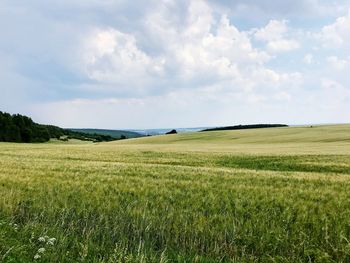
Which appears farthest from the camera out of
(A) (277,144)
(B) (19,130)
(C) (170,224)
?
(B) (19,130)

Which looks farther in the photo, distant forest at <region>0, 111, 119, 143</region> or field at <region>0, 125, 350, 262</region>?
distant forest at <region>0, 111, 119, 143</region>

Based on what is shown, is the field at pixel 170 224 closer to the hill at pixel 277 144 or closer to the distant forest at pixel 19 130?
the hill at pixel 277 144

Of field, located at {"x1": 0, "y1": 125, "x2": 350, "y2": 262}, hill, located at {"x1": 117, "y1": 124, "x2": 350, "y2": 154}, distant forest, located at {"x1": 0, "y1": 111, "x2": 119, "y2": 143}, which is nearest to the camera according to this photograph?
field, located at {"x1": 0, "y1": 125, "x2": 350, "y2": 262}

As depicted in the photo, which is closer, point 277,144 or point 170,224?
point 170,224

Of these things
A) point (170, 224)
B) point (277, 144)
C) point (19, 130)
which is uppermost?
point (19, 130)

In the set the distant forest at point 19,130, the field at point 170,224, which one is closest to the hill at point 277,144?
the field at point 170,224

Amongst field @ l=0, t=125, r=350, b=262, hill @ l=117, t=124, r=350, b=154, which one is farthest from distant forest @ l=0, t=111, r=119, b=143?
field @ l=0, t=125, r=350, b=262

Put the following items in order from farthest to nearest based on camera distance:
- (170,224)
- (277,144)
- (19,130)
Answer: (19,130), (277,144), (170,224)

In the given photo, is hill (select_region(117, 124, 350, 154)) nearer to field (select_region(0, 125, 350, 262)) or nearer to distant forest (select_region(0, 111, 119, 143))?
field (select_region(0, 125, 350, 262))

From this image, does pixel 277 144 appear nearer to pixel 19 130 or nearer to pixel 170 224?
pixel 170 224

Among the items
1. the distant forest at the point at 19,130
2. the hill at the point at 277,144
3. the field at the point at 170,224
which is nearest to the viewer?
the field at the point at 170,224

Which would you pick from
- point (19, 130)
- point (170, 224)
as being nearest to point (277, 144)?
point (170, 224)

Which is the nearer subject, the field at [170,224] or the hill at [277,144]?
the field at [170,224]

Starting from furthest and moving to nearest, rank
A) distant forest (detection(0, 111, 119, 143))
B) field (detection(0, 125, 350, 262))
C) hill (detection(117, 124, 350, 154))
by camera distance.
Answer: distant forest (detection(0, 111, 119, 143)) → hill (detection(117, 124, 350, 154)) → field (detection(0, 125, 350, 262))
